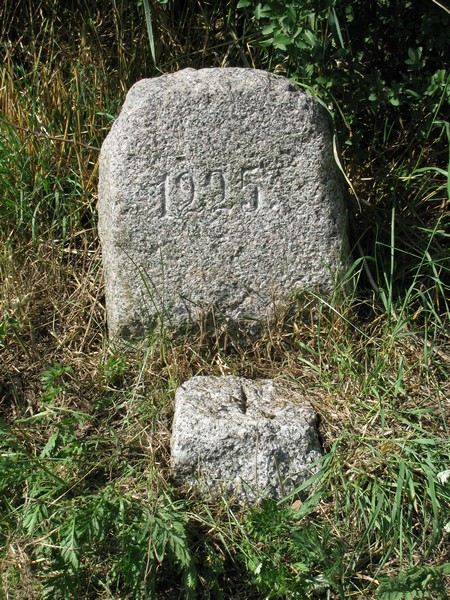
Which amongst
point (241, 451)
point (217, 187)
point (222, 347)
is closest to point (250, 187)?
point (217, 187)

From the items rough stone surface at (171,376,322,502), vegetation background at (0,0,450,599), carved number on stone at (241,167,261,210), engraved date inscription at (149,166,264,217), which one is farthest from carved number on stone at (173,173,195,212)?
rough stone surface at (171,376,322,502)

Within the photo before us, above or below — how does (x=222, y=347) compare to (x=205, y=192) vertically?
below

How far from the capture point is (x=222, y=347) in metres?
2.83

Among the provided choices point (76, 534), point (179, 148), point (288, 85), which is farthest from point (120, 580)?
point (288, 85)

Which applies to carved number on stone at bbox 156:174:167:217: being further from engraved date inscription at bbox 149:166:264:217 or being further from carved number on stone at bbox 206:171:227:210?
carved number on stone at bbox 206:171:227:210

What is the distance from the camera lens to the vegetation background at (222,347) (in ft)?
7.30

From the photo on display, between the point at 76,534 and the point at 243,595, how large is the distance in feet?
1.69

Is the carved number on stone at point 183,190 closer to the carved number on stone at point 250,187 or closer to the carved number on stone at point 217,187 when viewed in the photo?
the carved number on stone at point 217,187

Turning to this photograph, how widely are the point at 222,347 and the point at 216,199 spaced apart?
514 mm

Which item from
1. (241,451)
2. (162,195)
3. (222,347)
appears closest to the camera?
(241,451)

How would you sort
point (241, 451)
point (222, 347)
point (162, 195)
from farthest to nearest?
point (222, 347), point (162, 195), point (241, 451)

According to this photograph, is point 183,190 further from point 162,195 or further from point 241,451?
point 241,451

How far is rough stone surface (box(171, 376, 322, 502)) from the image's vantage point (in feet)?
7.88

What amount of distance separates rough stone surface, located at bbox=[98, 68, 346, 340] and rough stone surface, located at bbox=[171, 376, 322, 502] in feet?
1.46
